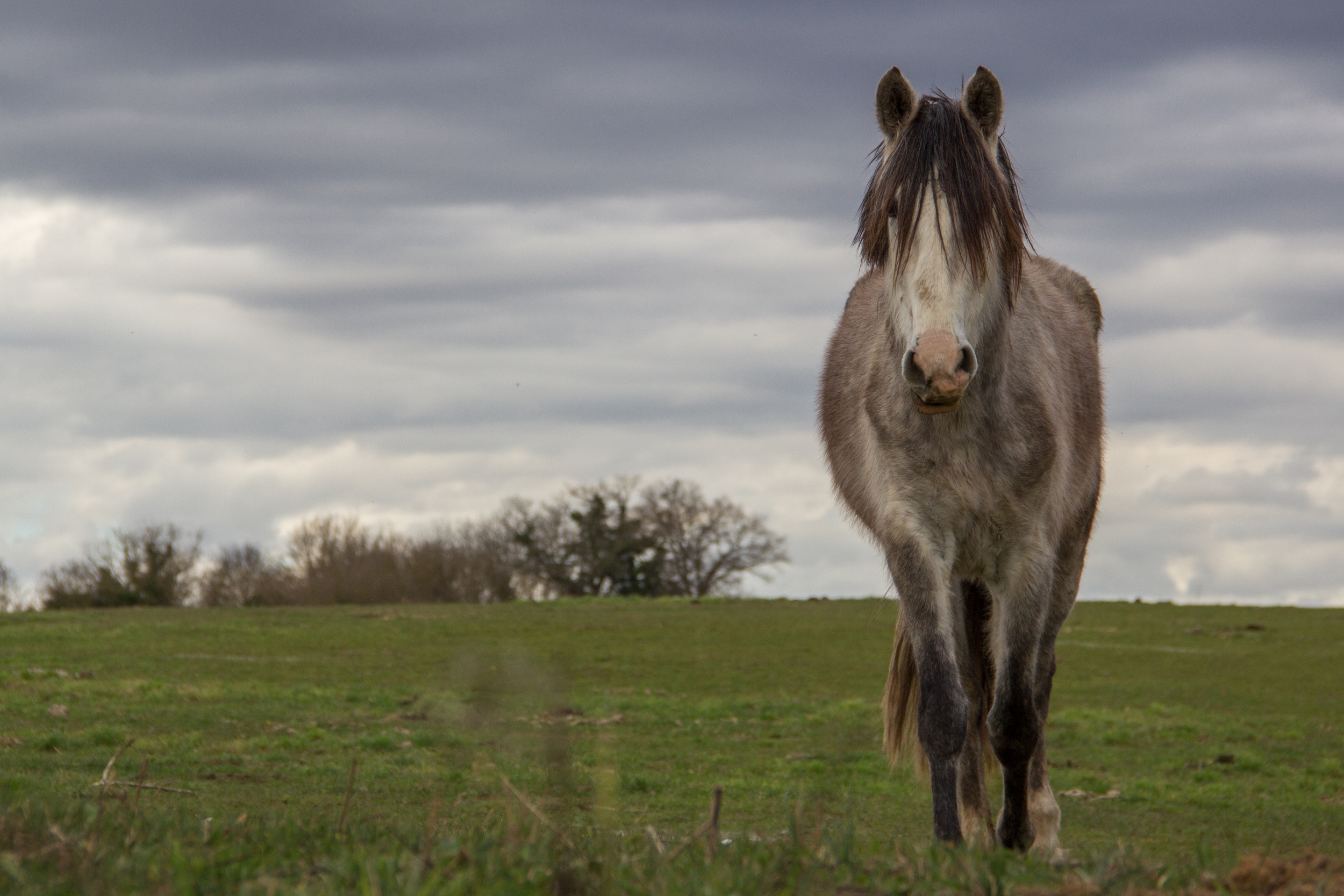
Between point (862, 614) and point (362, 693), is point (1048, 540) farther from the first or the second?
point (862, 614)

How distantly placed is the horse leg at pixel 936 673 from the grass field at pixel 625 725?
30cm

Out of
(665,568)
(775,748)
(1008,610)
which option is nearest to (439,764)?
(775,748)

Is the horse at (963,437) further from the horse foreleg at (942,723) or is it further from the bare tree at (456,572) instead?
the bare tree at (456,572)

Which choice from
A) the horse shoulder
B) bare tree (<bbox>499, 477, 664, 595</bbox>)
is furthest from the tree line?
the horse shoulder

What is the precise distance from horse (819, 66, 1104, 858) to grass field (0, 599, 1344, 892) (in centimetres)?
50

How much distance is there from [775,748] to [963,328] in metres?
7.58

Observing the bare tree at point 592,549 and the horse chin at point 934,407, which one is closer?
the horse chin at point 934,407

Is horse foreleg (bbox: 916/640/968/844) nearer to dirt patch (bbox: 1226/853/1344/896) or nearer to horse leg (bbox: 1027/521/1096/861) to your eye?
horse leg (bbox: 1027/521/1096/861)

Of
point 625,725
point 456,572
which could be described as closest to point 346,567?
point 456,572

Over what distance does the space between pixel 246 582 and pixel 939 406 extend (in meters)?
42.9

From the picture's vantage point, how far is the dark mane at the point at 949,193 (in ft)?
16.0

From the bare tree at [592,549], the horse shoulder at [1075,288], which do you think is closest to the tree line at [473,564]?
the bare tree at [592,549]

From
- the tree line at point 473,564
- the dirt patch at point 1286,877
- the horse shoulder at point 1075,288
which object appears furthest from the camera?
the tree line at point 473,564

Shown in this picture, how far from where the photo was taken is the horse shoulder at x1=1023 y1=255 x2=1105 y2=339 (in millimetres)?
7703
